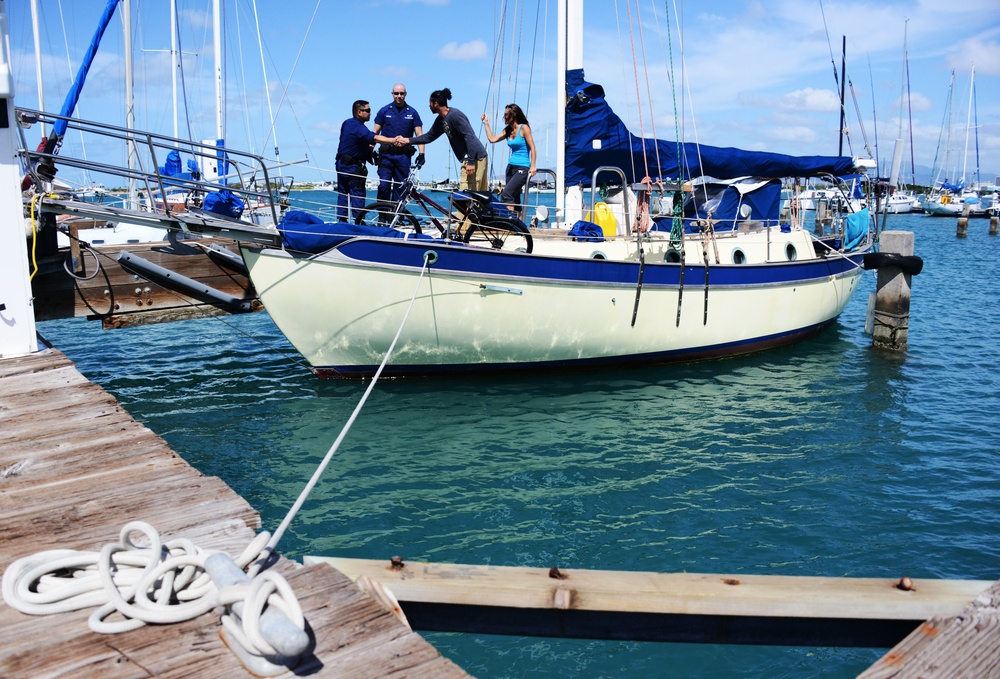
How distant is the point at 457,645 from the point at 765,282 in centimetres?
938

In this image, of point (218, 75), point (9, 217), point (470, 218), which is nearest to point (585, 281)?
point (470, 218)

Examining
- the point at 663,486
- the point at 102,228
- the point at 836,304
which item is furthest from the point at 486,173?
the point at 102,228

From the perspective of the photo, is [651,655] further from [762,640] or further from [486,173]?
[486,173]

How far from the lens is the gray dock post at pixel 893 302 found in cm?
1430

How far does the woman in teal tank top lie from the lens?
465 inches

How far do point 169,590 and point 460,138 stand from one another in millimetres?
9393

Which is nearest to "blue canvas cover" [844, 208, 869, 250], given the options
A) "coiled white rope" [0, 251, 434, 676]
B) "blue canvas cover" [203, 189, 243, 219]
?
"blue canvas cover" [203, 189, 243, 219]

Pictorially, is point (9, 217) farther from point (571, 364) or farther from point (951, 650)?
point (571, 364)

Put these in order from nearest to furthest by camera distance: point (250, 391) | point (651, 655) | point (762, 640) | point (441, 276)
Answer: point (762, 640) < point (651, 655) < point (441, 276) < point (250, 391)

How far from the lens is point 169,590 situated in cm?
282

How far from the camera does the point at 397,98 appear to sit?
37.2ft

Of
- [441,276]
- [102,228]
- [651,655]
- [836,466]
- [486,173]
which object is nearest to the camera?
[651,655]

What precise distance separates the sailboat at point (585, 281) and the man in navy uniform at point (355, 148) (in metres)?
1.43

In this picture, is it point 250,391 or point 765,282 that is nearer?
point 250,391
